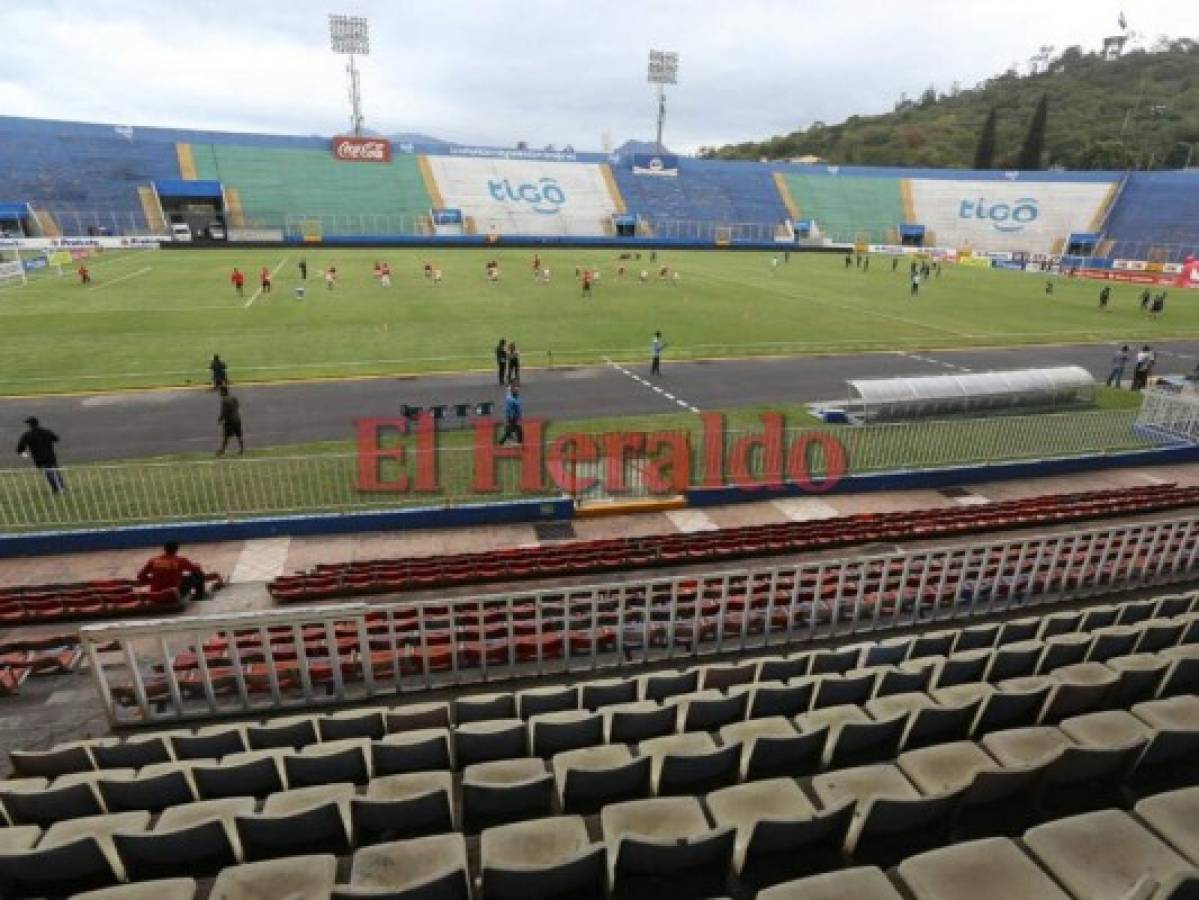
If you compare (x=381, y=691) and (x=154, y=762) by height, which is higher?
(x=154, y=762)

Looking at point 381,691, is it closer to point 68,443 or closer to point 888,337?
point 68,443

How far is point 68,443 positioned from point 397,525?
965 cm

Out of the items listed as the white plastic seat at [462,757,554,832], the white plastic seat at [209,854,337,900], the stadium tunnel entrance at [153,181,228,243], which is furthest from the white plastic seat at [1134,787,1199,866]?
the stadium tunnel entrance at [153,181,228,243]

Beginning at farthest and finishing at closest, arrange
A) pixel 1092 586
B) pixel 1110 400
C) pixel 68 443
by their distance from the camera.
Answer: pixel 1110 400 → pixel 68 443 → pixel 1092 586

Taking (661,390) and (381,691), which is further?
(661,390)

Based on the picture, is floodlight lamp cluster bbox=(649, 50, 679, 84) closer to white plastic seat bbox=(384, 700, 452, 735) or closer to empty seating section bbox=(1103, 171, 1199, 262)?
empty seating section bbox=(1103, 171, 1199, 262)

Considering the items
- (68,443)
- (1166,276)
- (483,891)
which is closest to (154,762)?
(483,891)

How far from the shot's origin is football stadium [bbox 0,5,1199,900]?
13.1 ft

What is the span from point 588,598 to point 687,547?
2247mm

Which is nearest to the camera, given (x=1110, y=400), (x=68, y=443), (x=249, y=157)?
(x=68, y=443)

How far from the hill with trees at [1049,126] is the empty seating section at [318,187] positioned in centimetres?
9047

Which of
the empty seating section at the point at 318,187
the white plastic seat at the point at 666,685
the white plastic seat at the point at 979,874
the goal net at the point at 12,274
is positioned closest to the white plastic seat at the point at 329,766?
the white plastic seat at the point at 666,685

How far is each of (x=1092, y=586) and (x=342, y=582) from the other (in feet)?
32.8

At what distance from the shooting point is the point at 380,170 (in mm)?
74188
